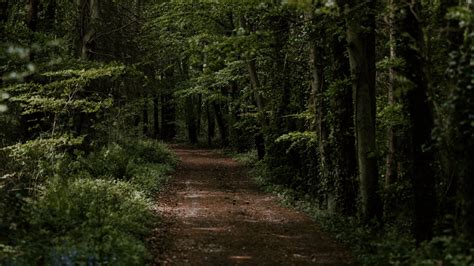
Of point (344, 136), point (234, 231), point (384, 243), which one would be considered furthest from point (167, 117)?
point (384, 243)

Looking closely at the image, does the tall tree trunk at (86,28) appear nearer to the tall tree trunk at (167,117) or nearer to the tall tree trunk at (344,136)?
the tall tree trunk at (344,136)

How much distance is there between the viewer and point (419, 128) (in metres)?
8.14

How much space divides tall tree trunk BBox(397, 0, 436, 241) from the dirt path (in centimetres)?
160

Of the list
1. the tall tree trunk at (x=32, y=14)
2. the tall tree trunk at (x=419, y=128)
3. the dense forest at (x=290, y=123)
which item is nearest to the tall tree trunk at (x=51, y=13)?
the dense forest at (x=290, y=123)

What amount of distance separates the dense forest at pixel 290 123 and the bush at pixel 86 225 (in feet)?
0.13


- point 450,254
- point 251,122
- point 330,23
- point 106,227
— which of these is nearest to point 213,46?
point 330,23

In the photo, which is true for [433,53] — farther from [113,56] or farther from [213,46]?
[113,56]

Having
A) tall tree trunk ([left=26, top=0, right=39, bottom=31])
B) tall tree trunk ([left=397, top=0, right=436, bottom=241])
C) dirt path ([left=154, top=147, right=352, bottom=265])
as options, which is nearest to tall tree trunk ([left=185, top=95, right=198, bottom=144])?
dirt path ([left=154, top=147, right=352, bottom=265])

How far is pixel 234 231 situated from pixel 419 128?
524 cm

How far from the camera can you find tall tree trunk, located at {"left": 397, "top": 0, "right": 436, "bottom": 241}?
801cm

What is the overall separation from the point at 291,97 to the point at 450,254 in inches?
523

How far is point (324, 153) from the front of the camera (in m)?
14.6

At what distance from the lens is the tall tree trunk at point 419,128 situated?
8008 millimetres

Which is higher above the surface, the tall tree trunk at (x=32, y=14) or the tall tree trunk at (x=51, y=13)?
the tall tree trunk at (x=51, y=13)
